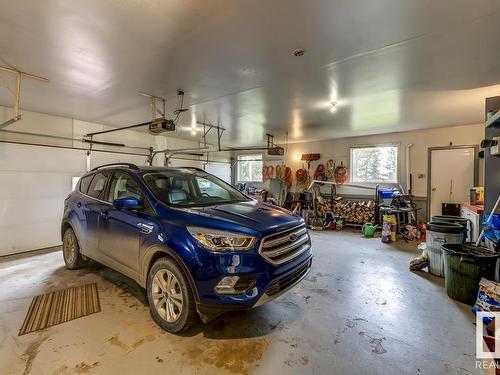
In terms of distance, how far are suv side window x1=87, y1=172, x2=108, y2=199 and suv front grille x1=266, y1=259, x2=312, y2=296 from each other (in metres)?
2.41

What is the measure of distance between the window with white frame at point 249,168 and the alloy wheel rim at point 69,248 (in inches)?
277

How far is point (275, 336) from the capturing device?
86.0 inches

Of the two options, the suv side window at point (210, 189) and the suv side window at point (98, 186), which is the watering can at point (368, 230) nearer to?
the suv side window at point (210, 189)

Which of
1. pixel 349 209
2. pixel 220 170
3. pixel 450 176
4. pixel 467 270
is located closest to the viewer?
pixel 467 270

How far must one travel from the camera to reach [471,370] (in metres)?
1.81

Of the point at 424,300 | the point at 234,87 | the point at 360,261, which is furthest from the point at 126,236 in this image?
the point at 360,261

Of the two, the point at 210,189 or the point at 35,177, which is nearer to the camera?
the point at 210,189

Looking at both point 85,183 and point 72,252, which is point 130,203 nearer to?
point 85,183

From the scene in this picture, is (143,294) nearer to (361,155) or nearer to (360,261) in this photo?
(360,261)

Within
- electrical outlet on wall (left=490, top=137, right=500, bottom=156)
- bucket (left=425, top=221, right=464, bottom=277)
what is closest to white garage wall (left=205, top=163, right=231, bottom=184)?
bucket (left=425, top=221, right=464, bottom=277)

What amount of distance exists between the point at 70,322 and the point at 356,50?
12.9 feet

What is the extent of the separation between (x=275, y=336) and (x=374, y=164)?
6.78m

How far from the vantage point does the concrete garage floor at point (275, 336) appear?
1.83 m

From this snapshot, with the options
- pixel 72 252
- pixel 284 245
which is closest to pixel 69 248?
pixel 72 252
